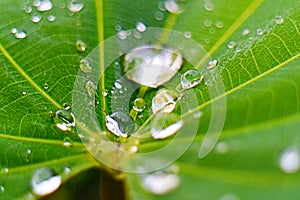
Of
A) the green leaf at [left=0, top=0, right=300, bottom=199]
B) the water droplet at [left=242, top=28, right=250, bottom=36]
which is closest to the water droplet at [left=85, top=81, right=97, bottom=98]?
the green leaf at [left=0, top=0, right=300, bottom=199]

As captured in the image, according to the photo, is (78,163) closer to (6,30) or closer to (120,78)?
(120,78)

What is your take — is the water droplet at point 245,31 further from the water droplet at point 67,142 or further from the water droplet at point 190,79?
the water droplet at point 67,142

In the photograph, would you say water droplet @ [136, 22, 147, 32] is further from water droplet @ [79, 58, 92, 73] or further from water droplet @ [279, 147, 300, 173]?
water droplet @ [279, 147, 300, 173]

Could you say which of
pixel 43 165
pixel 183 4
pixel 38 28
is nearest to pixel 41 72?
pixel 38 28

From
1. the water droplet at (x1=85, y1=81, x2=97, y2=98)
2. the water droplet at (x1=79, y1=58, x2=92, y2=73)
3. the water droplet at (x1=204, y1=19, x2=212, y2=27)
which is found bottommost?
the water droplet at (x1=85, y1=81, x2=97, y2=98)

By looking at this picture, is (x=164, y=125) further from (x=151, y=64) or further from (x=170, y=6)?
(x=170, y=6)

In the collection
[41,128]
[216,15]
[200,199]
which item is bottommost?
[200,199]

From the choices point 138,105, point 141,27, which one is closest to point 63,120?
point 138,105

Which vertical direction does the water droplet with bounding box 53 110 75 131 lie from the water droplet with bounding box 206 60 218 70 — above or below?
below
